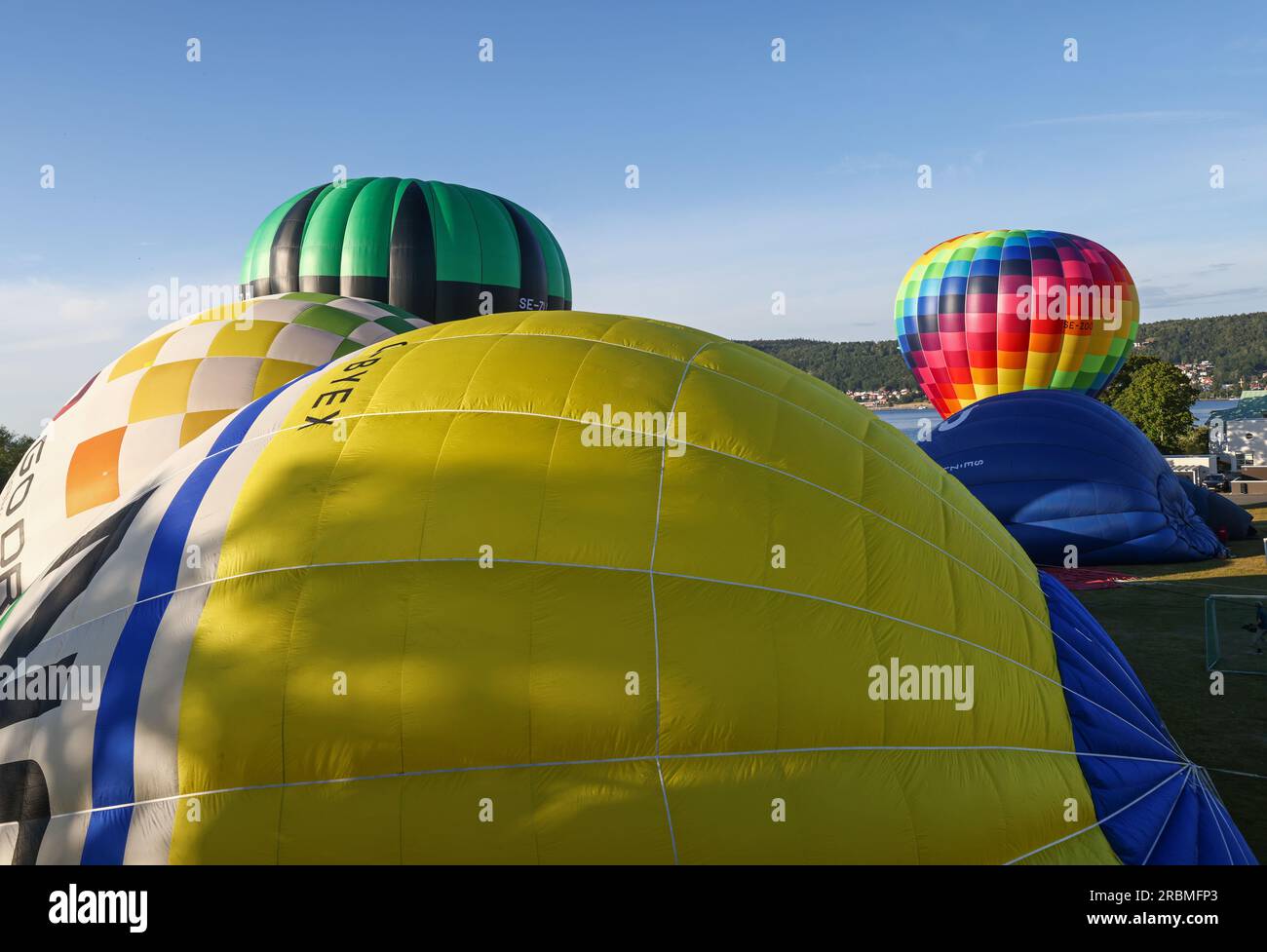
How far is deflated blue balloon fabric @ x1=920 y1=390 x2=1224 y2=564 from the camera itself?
1758 cm

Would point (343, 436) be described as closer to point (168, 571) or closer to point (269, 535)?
point (269, 535)

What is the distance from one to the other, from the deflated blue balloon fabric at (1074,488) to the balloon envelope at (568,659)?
551 inches

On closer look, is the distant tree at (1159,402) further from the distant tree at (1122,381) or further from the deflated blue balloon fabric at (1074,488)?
the deflated blue balloon fabric at (1074,488)

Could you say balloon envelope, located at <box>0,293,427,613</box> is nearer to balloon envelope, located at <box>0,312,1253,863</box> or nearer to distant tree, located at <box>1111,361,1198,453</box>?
balloon envelope, located at <box>0,312,1253,863</box>

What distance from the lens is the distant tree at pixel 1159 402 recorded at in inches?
1789

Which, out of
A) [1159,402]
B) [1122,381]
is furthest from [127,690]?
[1122,381]

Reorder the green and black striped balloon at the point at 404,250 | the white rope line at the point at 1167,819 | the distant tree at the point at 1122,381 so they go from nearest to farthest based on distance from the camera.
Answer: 1. the white rope line at the point at 1167,819
2. the green and black striped balloon at the point at 404,250
3. the distant tree at the point at 1122,381

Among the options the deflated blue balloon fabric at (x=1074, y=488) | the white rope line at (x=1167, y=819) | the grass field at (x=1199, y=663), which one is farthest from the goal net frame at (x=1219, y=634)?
the white rope line at (x=1167, y=819)

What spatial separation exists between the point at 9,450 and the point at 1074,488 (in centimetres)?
3754

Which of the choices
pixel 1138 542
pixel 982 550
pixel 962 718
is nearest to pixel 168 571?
pixel 962 718

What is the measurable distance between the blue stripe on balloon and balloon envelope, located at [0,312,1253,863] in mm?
15

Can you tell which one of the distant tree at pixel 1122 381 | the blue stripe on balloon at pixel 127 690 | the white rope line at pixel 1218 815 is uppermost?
the distant tree at pixel 1122 381

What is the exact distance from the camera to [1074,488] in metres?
17.6
